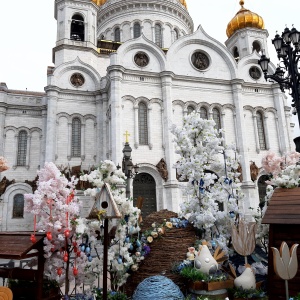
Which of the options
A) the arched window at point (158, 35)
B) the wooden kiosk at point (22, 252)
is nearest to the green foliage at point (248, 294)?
the wooden kiosk at point (22, 252)

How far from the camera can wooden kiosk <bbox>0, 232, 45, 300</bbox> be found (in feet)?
18.4

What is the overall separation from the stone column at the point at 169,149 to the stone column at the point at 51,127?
7973 millimetres

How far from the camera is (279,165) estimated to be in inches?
483

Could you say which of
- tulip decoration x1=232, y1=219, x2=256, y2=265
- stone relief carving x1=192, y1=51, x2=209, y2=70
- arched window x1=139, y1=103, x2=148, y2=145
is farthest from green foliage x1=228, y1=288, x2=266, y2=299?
stone relief carving x1=192, y1=51, x2=209, y2=70

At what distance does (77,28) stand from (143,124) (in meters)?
11.4

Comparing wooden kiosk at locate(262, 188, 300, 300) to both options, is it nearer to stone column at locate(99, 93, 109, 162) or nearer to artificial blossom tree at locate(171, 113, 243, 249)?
artificial blossom tree at locate(171, 113, 243, 249)

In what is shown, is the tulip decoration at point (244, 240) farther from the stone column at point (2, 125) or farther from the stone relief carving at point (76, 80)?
the stone column at point (2, 125)

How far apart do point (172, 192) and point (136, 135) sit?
4608 mm

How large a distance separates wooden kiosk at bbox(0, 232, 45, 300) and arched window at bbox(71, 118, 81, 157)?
54.2ft

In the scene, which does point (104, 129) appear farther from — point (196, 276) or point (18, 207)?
point (196, 276)

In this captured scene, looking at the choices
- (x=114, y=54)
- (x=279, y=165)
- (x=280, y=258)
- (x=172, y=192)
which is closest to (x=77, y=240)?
(x=280, y=258)

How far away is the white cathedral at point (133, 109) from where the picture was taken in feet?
70.0

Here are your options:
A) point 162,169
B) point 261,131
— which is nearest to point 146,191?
point 162,169

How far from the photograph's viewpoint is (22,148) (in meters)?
23.6
